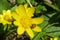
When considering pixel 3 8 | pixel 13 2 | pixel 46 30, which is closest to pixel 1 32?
pixel 3 8

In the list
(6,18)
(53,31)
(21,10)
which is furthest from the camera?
(53,31)

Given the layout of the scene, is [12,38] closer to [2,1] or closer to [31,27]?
[2,1]

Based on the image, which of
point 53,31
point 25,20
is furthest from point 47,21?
point 25,20

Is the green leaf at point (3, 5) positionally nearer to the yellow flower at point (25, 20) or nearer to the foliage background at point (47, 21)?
the foliage background at point (47, 21)

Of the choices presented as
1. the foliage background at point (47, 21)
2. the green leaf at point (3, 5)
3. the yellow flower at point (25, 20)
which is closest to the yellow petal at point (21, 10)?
the yellow flower at point (25, 20)

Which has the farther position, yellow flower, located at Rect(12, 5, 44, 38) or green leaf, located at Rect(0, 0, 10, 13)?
green leaf, located at Rect(0, 0, 10, 13)

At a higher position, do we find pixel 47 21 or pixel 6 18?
pixel 6 18

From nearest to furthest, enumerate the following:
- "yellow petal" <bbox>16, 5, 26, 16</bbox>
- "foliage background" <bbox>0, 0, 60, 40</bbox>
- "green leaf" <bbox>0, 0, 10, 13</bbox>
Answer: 1. "yellow petal" <bbox>16, 5, 26, 16</bbox>
2. "foliage background" <bbox>0, 0, 60, 40</bbox>
3. "green leaf" <bbox>0, 0, 10, 13</bbox>

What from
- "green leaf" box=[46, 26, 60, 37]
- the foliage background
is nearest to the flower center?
the foliage background

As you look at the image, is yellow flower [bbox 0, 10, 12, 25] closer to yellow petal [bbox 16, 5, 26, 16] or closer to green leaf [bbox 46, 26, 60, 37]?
yellow petal [bbox 16, 5, 26, 16]

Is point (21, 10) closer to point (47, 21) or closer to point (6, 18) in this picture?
point (6, 18)

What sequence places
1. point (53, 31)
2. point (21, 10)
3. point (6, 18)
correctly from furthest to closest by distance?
point (53, 31) < point (6, 18) < point (21, 10)
